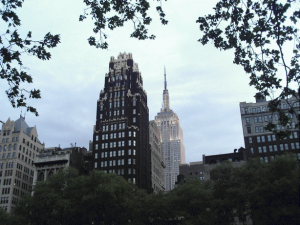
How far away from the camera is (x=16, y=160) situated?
4742 inches

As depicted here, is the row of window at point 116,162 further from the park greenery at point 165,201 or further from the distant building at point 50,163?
the park greenery at point 165,201

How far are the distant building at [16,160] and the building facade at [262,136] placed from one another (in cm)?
8106

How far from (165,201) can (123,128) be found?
65.6 metres

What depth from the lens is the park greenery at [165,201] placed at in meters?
54.7

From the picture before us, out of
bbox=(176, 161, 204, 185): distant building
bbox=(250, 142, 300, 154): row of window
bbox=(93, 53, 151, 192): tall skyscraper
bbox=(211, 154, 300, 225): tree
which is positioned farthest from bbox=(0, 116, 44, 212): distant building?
bbox=(250, 142, 300, 154): row of window

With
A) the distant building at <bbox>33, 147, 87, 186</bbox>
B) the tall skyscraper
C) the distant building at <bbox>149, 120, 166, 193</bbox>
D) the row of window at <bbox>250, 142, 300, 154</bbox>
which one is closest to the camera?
the row of window at <bbox>250, 142, 300, 154</bbox>

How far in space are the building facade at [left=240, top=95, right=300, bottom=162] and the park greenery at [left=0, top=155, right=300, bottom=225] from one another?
88.2ft

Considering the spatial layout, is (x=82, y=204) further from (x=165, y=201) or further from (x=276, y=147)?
(x=276, y=147)

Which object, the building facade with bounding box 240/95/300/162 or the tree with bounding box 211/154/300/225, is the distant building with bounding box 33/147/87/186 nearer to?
the building facade with bounding box 240/95/300/162

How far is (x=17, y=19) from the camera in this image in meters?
16.3

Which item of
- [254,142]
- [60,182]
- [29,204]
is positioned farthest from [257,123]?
[29,204]

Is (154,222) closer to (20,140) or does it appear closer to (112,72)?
(20,140)

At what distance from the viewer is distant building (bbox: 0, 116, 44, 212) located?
115m

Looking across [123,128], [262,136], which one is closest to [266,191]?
[262,136]
